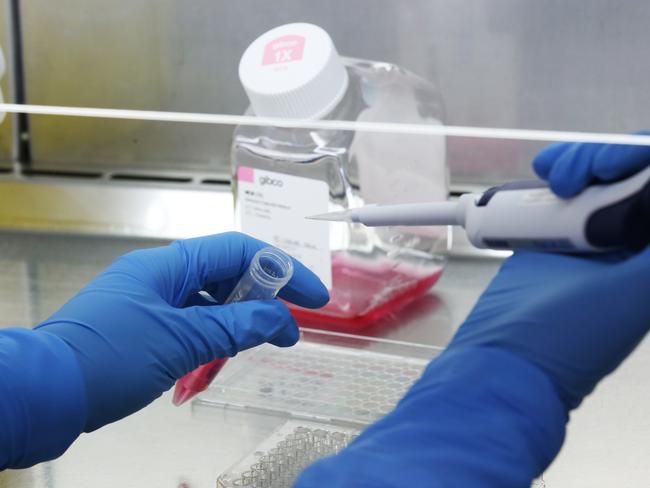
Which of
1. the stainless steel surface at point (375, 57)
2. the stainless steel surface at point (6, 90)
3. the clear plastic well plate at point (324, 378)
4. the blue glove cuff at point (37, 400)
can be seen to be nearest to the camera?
the blue glove cuff at point (37, 400)

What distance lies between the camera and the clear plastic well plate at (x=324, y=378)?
996 millimetres

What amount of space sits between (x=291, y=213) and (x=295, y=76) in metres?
0.15

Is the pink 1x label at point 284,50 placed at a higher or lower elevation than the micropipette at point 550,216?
higher

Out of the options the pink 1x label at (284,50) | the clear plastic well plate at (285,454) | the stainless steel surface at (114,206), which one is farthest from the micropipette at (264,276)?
the stainless steel surface at (114,206)

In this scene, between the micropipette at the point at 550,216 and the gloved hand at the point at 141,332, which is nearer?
the micropipette at the point at 550,216

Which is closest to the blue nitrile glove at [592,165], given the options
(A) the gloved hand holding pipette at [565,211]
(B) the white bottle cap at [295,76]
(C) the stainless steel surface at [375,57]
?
(A) the gloved hand holding pipette at [565,211]

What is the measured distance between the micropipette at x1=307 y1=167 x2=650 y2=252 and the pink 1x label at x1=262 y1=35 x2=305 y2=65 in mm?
421

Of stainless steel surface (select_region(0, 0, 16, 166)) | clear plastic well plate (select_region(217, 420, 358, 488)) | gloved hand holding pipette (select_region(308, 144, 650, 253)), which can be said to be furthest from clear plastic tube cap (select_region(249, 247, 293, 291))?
stainless steel surface (select_region(0, 0, 16, 166))

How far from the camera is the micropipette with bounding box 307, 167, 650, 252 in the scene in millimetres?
588

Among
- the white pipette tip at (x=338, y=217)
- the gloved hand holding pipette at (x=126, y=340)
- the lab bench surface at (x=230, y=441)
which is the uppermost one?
the white pipette tip at (x=338, y=217)

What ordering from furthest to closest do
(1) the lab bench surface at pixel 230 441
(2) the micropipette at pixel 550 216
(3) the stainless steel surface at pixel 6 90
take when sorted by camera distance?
(3) the stainless steel surface at pixel 6 90 < (1) the lab bench surface at pixel 230 441 < (2) the micropipette at pixel 550 216

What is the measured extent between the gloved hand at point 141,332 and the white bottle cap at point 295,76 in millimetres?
226

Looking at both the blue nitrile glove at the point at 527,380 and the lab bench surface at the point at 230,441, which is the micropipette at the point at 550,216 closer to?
the blue nitrile glove at the point at 527,380

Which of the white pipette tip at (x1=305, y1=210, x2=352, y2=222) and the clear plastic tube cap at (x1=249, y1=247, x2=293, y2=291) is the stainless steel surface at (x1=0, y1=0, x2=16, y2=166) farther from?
the clear plastic tube cap at (x1=249, y1=247, x2=293, y2=291)
